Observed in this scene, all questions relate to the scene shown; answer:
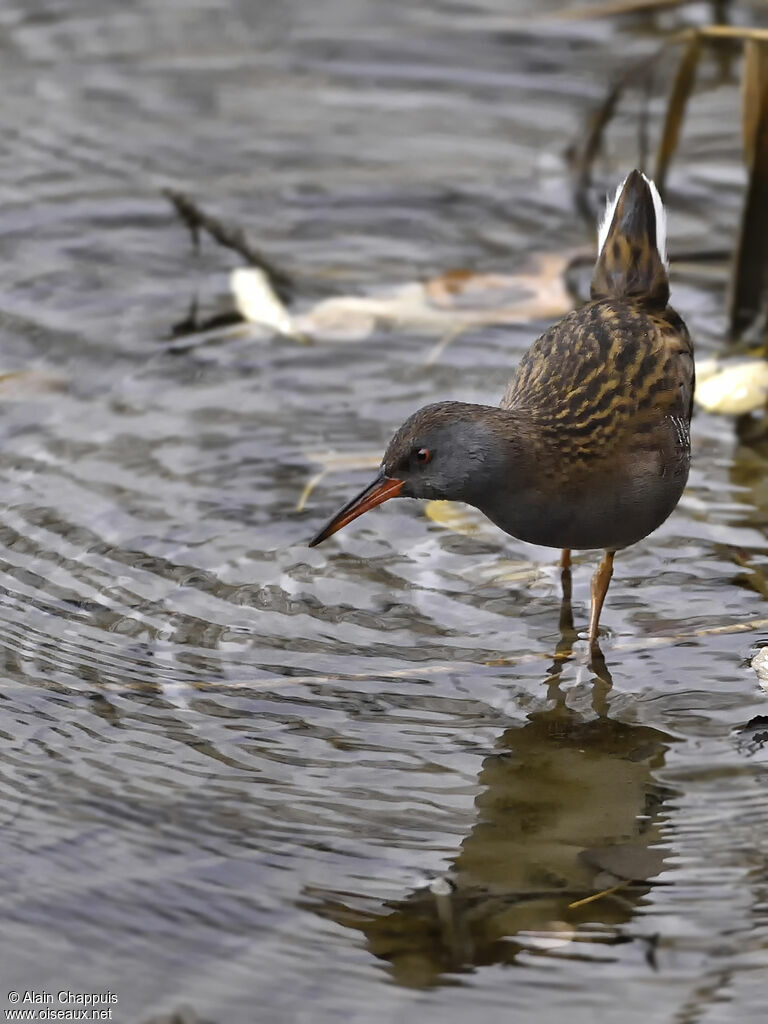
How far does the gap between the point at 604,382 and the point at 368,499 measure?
771 mm

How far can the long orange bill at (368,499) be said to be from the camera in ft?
13.7

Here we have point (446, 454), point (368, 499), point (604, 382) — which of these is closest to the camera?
point (446, 454)

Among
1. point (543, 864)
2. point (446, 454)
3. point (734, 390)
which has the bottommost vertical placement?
point (543, 864)

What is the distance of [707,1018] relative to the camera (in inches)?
122

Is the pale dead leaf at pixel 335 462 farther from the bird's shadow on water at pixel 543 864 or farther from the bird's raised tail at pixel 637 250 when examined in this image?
the bird's shadow on water at pixel 543 864

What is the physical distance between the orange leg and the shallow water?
0.10 m

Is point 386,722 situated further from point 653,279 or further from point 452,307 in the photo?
point 452,307

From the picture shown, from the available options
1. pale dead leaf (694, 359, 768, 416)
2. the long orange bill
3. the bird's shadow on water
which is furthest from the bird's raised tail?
the bird's shadow on water

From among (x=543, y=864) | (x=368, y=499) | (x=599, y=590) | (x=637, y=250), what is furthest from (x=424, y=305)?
(x=543, y=864)

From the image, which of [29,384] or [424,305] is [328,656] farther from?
[424,305]

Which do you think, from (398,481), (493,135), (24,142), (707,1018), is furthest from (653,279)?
(24,142)

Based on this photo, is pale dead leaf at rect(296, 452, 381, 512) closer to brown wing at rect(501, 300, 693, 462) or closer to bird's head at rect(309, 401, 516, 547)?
brown wing at rect(501, 300, 693, 462)

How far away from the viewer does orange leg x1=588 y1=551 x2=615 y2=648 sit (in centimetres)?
446

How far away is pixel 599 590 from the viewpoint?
14.8ft
